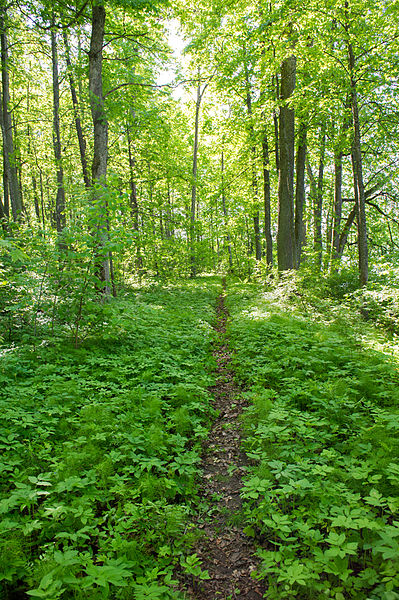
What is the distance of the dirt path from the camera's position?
250cm

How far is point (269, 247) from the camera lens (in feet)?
59.5

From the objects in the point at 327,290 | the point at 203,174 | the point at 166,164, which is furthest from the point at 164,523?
the point at 203,174

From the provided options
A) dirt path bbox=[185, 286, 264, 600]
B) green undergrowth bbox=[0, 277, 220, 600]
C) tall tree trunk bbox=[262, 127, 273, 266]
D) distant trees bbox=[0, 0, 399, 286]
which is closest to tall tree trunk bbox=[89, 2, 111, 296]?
distant trees bbox=[0, 0, 399, 286]

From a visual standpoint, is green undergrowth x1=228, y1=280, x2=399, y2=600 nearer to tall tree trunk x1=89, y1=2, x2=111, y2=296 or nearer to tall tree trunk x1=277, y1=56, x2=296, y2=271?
tall tree trunk x1=89, y1=2, x2=111, y2=296

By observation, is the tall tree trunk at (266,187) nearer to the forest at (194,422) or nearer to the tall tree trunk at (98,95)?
the forest at (194,422)

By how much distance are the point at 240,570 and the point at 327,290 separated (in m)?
10.1

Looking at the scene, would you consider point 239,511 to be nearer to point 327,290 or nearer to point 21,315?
point 21,315

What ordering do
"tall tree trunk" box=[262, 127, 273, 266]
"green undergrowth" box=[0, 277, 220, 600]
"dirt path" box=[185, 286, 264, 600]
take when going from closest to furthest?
"green undergrowth" box=[0, 277, 220, 600] → "dirt path" box=[185, 286, 264, 600] → "tall tree trunk" box=[262, 127, 273, 266]

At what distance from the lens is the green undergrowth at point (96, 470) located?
223 cm

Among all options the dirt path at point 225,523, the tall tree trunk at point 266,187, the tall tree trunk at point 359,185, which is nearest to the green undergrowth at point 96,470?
the dirt path at point 225,523

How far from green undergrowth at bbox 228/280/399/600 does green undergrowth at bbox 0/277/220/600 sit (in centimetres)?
76

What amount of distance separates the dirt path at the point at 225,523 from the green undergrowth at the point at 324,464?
0.47 ft

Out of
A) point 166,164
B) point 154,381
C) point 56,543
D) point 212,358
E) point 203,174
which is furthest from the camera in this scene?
point 203,174

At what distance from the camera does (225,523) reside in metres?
3.07
